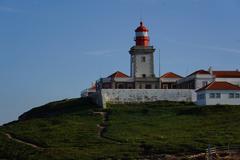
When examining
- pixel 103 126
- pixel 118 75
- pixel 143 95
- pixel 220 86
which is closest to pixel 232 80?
pixel 220 86

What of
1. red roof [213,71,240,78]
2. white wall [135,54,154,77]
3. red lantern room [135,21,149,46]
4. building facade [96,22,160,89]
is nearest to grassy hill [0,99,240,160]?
red roof [213,71,240,78]

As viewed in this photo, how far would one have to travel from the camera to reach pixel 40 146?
53719 mm

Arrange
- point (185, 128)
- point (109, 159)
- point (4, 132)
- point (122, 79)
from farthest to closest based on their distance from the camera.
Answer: point (122, 79) < point (4, 132) < point (185, 128) < point (109, 159)

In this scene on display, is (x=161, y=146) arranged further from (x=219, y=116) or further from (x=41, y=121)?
(x=41, y=121)

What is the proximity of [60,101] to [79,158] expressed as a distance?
Answer: 3509cm

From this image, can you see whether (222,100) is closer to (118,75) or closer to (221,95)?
(221,95)

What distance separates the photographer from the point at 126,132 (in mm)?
56594

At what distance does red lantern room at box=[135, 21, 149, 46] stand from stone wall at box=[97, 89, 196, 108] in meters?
9.58

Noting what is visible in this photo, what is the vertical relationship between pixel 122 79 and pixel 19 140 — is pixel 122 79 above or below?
above

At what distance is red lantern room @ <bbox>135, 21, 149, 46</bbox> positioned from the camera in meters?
80.9

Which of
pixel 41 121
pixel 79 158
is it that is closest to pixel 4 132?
pixel 41 121

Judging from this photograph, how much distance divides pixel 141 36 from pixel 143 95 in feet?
34.3

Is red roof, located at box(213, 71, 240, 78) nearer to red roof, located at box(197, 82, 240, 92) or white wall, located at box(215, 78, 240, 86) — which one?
white wall, located at box(215, 78, 240, 86)

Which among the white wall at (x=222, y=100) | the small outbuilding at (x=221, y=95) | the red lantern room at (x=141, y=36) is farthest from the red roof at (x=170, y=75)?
the white wall at (x=222, y=100)
